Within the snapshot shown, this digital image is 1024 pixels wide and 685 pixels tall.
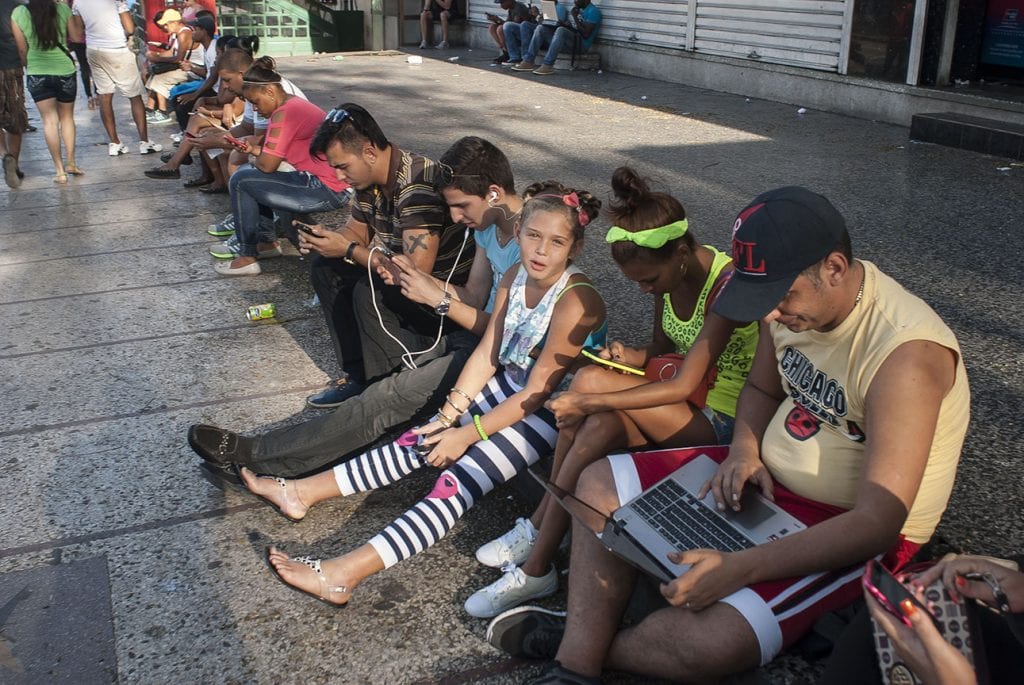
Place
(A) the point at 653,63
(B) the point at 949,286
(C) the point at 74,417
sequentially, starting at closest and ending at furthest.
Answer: (C) the point at 74,417 → (B) the point at 949,286 → (A) the point at 653,63

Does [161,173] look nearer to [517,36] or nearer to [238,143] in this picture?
[238,143]

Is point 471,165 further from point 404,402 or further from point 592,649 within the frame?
point 592,649

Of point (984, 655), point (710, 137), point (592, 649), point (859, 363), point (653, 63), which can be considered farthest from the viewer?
point (653, 63)

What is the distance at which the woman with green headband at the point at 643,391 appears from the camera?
2855 millimetres

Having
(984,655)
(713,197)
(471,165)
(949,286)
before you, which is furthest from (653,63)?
(984,655)

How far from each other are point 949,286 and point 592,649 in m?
3.13

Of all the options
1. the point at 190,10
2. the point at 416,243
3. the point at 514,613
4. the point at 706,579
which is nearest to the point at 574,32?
the point at 190,10

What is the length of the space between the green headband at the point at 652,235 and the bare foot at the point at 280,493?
1.45 meters

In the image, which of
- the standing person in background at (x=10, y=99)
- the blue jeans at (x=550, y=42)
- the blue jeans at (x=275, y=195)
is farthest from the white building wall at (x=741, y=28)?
the standing person in background at (x=10, y=99)

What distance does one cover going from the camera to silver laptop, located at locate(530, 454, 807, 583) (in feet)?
7.81

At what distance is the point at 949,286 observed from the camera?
4.70m

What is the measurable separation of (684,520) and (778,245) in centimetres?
76

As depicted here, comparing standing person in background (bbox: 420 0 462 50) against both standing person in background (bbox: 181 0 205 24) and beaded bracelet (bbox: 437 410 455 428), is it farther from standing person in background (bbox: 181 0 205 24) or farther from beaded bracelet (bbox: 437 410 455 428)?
beaded bracelet (bbox: 437 410 455 428)

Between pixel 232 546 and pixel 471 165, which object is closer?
pixel 232 546
